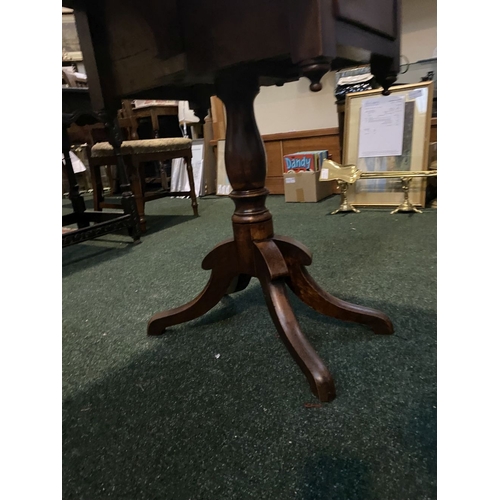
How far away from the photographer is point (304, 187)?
2523mm

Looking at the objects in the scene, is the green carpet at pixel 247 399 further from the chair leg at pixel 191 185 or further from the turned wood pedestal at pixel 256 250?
the chair leg at pixel 191 185

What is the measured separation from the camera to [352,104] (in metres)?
2.25

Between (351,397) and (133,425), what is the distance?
1.23 feet

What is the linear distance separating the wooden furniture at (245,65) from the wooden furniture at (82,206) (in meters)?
0.79

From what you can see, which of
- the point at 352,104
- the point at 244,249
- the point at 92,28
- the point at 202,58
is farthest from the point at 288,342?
the point at 352,104

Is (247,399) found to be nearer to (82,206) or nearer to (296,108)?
(82,206)

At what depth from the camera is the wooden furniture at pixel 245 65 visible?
0.54 m

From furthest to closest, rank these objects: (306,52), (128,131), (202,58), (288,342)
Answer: (128,131)
(288,342)
(202,58)
(306,52)

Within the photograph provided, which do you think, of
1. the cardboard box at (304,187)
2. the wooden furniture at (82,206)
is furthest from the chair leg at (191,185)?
the cardboard box at (304,187)

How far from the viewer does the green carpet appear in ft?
1.76

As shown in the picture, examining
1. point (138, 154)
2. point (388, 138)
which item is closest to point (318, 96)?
point (388, 138)

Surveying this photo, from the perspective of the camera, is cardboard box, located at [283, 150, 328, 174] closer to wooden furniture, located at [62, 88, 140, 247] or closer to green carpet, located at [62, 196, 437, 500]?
wooden furniture, located at [62, 88, 140, 247]

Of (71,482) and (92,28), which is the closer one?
(71,482)

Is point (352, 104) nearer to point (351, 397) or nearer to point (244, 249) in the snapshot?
point (244, 249)
